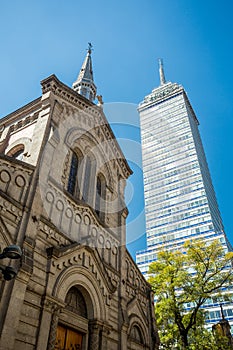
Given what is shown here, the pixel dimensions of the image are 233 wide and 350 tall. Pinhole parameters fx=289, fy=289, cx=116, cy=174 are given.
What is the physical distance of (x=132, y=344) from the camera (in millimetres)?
14523

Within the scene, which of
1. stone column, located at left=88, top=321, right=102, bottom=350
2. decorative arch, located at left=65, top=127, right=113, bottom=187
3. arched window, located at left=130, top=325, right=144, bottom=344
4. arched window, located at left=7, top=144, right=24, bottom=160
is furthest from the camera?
decorative arch, located at left=65, top=127, right=113, bottom=187

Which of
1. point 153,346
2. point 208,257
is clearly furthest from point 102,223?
point 208,257

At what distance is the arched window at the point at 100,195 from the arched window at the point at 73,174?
2.07m

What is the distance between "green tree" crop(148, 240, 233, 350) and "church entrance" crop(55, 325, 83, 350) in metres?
12.1

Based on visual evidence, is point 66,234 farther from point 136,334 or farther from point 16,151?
point 136,334

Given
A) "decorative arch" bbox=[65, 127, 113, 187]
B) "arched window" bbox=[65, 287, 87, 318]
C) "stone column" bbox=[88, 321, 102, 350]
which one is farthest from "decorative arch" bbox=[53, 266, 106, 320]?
"decorative arch" bbox=[65, 127, 113, 187]

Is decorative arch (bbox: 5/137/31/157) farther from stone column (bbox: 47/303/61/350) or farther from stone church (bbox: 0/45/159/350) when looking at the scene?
stone column (bbox: 47/303/61/350)

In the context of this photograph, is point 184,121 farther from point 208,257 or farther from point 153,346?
point 153,346

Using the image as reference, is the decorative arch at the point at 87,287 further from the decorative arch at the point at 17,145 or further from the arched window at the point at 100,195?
the decorative arch at the point at 17,145

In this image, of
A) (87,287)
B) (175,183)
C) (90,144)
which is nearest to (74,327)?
(87,287)

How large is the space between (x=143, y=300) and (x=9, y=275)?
12427 mm

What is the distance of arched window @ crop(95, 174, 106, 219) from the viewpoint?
16672 millimetres

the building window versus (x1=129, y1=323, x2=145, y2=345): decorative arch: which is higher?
the building window

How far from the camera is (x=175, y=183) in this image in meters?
88.7
